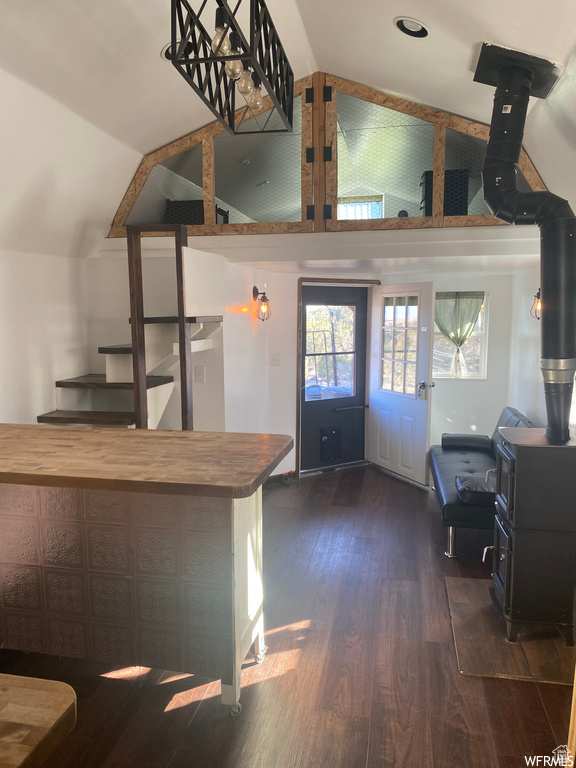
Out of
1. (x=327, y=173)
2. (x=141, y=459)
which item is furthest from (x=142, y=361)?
(x=327, y=173)

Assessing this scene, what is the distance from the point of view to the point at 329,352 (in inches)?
236

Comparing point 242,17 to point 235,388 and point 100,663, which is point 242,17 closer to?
point 235,388

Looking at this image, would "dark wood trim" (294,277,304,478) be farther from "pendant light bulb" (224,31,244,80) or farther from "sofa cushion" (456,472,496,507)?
"pendant light bulb" (224,31,244,80)

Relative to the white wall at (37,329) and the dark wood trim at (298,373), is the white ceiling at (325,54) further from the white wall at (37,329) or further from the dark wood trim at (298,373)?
the dark wood trim at (298,373)

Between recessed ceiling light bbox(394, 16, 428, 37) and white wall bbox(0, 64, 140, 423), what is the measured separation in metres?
1.91

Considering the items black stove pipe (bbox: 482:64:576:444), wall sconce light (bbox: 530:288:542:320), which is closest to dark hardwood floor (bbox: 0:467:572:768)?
black stove pipe (bbox: 482:64:576:444)

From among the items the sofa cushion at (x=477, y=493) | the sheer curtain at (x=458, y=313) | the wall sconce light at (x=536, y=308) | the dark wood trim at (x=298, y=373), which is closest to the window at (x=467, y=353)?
the sheer curtain at (x=458, y=313)

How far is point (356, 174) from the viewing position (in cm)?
418

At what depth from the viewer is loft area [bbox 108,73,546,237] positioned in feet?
13.1

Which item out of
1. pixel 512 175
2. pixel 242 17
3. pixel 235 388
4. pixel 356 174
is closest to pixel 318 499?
pixel 235 388

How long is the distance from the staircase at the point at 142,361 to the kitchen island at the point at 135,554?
905 mm

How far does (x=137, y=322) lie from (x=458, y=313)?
4.01m

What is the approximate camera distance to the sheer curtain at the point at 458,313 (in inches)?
244

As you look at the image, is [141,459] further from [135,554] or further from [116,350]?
[116,350]
